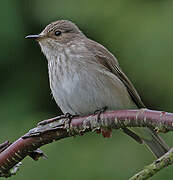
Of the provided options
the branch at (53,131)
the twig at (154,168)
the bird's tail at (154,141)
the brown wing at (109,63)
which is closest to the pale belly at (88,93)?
the brown wing at (109,63)

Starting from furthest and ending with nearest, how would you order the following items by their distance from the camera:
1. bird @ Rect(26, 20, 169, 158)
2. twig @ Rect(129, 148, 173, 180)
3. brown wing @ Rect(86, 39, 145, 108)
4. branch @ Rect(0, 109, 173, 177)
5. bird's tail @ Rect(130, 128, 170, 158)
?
brown wing @ Rect(86, 39, 145, 108)
bird @ Rect(26, 20, 169, 158)
bird's tail @ Rect(130, 128, 170, 158)
branch @ Rect(0, 109, 173, 177)
twig @ Rect(129, 148, 173, 180)

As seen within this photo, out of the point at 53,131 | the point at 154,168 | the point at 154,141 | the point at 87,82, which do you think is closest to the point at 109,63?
the point at 87,82

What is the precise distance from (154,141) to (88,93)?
0.52 metres

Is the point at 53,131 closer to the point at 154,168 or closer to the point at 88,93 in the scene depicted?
the point at 154,168

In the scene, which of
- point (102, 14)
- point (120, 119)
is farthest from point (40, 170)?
point (120, 119)

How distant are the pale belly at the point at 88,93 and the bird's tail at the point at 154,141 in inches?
11.2

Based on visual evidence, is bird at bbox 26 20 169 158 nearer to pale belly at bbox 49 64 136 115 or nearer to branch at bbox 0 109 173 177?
pale belly at bbox 49 64 136 115

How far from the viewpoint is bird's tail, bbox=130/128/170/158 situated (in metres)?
3.03

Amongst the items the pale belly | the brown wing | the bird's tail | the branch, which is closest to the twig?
the branch

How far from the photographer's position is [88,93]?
3.28m

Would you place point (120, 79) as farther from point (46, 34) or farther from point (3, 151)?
point (3, 151)

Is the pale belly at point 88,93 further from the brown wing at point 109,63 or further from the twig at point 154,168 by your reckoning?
the twig at point 154,168

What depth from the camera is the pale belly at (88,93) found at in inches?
130

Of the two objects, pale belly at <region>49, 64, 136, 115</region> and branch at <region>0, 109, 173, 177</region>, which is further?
pale belly at <region>49, 64, 136, 115</region>
